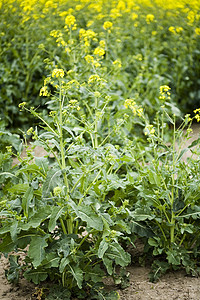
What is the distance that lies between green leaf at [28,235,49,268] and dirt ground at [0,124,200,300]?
474mm

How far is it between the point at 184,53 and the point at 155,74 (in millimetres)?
761

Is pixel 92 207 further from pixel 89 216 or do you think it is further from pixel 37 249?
pixel 37 249

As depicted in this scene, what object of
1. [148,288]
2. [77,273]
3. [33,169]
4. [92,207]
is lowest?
[148,288]

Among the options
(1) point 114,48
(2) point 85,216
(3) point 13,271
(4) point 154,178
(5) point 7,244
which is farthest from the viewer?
(1) point 114,48

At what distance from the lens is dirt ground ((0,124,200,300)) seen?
9.39 feet

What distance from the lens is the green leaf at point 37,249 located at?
98.3 inches

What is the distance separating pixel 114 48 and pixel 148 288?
3.71 metres

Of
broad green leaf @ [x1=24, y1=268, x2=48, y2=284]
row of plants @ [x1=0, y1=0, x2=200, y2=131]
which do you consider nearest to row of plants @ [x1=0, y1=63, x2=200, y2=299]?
broad green leaf @ [x1=24, y1=268, x2=48, y2=284]

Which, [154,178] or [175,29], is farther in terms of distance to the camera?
[175,29]

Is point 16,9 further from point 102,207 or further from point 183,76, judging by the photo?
point 102,207

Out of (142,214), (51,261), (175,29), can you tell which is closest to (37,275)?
(51,261)

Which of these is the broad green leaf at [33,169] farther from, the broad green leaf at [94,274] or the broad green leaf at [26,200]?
the broad green leaf at [94,274]

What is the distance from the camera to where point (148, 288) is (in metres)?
2.95

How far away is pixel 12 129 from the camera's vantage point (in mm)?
5434
